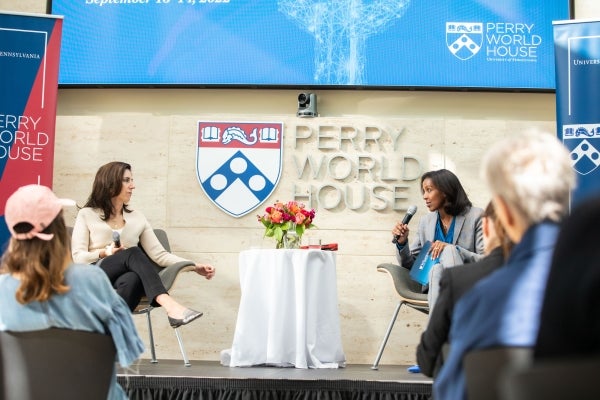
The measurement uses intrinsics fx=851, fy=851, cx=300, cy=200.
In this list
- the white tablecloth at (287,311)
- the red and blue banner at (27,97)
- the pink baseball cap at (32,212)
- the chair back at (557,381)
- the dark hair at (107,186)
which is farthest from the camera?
the red and blue banner at (27,97)

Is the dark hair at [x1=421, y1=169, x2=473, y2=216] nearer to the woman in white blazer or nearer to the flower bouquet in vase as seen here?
the woman in white blazer

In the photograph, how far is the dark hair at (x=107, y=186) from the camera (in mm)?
5152

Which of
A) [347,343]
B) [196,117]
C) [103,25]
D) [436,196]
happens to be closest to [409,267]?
[436,196]

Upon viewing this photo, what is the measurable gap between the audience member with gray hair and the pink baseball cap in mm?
1260

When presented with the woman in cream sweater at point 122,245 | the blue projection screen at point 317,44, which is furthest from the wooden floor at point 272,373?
the blue projection screen at point 317,44

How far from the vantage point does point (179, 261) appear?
17.2 ft

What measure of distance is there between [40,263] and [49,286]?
74mm

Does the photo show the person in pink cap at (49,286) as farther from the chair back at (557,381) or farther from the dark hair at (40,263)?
the chair back at (557,381)

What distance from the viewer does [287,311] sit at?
5023 millimetres

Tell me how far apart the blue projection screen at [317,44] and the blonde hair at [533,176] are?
14.6 ft

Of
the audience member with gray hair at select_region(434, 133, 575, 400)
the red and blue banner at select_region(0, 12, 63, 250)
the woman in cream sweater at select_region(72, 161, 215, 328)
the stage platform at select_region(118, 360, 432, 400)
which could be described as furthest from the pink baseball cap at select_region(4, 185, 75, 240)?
the red and blue banner at select_region(0, 12, 63, 250)

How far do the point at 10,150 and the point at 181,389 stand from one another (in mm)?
2326

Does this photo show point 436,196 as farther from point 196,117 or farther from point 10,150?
point 10,150

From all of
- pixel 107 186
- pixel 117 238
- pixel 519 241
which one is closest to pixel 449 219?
pixel 117 238
